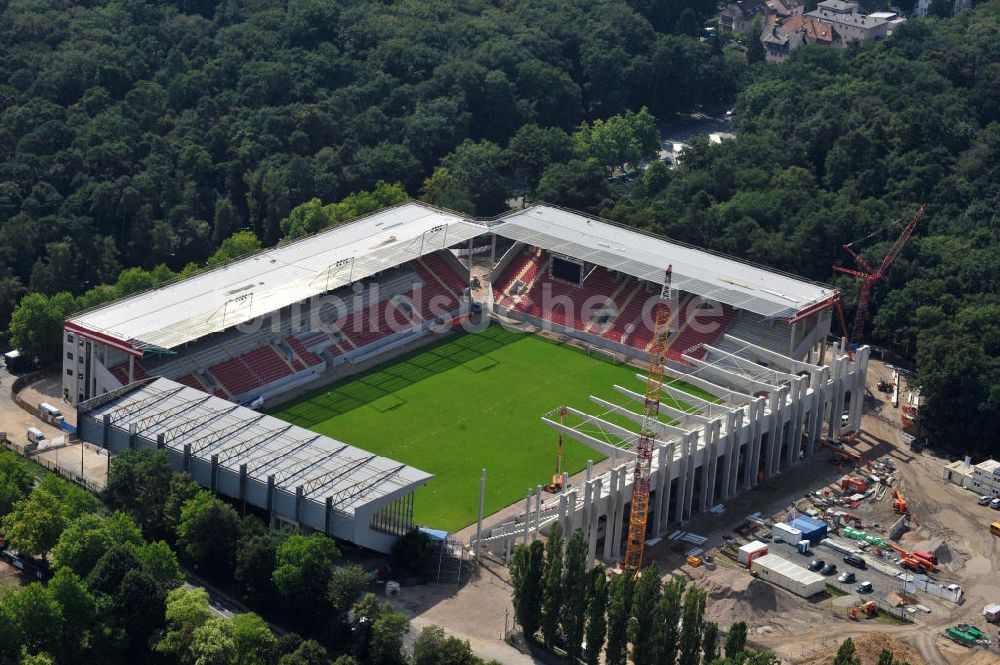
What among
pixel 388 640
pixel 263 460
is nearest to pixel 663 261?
pixel 263 460

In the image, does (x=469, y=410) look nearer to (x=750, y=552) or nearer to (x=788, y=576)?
(x=750, y=552)

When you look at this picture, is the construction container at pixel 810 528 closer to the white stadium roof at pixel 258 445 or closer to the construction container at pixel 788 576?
the construction container at pixel 788 576

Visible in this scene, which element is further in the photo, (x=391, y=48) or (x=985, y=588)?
(x=391, y=48)

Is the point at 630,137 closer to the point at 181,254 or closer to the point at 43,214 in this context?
the point at 181,254

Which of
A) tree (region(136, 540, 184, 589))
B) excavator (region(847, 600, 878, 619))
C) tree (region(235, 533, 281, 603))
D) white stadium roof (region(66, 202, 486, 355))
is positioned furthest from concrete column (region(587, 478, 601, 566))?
white stadium roof (region(66, 202, 486, 355))

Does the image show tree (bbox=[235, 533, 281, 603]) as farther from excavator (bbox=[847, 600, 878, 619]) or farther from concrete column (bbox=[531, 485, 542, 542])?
excavator (bbox=[847, 600, 878, 619])

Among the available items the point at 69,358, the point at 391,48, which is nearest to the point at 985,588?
the point at 69,358

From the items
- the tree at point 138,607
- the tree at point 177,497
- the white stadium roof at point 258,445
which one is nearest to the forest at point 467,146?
the white stadium roof at point 258,445
